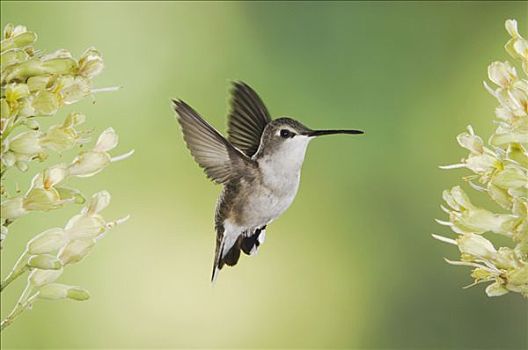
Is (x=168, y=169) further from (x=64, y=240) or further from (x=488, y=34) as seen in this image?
(x=64, y=240)

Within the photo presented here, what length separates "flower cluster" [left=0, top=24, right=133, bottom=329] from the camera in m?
0.95

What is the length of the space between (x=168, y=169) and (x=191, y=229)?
0.68 feet

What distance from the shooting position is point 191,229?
98.1 inches

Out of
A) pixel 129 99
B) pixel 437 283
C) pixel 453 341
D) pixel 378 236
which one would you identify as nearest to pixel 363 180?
pixel 378 236

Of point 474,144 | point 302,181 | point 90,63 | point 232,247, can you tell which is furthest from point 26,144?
point 302,181

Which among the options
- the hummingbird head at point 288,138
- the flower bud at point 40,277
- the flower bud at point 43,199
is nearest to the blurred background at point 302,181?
the hummingbird head at point 288,138

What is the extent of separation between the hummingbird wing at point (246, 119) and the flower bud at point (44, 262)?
627 millimetres

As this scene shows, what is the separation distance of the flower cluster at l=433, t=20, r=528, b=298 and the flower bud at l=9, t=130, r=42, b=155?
46cm

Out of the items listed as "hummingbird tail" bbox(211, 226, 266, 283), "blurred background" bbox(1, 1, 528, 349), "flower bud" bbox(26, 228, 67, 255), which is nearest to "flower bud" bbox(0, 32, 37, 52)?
"flower bud" bbox(26, 228, 67, 255)

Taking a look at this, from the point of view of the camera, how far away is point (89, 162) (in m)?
1.06

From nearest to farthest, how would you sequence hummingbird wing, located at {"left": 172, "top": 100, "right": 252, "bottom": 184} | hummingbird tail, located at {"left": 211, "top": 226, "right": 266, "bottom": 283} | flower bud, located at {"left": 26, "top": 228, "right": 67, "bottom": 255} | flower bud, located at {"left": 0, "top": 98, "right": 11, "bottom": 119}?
flower bud, located at {"left": 0, "top": 98, "right": 11, "bottom": 119}, flower bud, located at {"left": 26, "top": 228, "right": 67, "bottom": 255}, hummingbird wing, located at {"left": 172, "top": 100, "right": 252, "bottom": 184}, hummingbird tail, located at {"left": 211, "top": 226, "right": 266, "bottom": 283}

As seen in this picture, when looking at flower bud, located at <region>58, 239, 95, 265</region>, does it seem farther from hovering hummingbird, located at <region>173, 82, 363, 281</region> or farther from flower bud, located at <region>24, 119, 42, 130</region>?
hovering hummingbird, located at <region>173, 82, 363, 281</region>

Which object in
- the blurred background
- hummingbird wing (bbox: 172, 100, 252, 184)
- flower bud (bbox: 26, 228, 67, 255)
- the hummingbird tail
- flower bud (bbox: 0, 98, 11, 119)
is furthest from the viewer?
the blurred background

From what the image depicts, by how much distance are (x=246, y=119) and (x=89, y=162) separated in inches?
22.7
